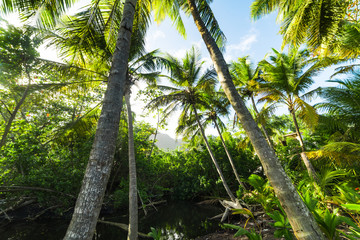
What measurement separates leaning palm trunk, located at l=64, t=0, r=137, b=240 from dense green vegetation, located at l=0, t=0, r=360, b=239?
1cm

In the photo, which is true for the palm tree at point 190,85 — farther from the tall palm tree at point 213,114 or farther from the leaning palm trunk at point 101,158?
the leaning palm trunk at point 101,158

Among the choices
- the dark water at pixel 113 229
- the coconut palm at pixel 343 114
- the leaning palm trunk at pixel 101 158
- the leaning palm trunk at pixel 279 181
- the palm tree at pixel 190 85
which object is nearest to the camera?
the leaning palm trunk at pixel 101 158

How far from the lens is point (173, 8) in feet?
20.5

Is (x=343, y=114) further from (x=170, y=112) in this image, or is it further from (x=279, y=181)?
(x=170, y=112)

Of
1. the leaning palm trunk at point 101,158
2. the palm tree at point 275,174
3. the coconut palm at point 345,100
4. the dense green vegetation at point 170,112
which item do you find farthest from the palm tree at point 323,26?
the leaning palm trunk at point 101,158

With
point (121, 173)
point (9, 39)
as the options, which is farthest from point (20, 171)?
point (9, 39)

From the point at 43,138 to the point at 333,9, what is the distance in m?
13.5

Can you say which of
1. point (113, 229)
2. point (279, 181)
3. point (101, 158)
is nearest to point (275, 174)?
point (279, 181)

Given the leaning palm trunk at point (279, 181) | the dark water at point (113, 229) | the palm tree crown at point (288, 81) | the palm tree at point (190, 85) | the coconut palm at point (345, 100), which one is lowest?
the dark water at point (113, 229)

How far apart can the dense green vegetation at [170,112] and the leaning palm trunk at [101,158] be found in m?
0.01

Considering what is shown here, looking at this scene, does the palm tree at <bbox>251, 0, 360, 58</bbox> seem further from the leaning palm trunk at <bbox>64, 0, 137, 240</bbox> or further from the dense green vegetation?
the leaning palm trunk at <bbox>64, 0, 137, 240</bbox>

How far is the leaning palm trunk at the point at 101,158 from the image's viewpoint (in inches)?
55.9

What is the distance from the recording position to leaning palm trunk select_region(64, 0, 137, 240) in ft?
4.66

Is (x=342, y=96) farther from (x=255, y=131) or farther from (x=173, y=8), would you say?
(x=173, y=8)
